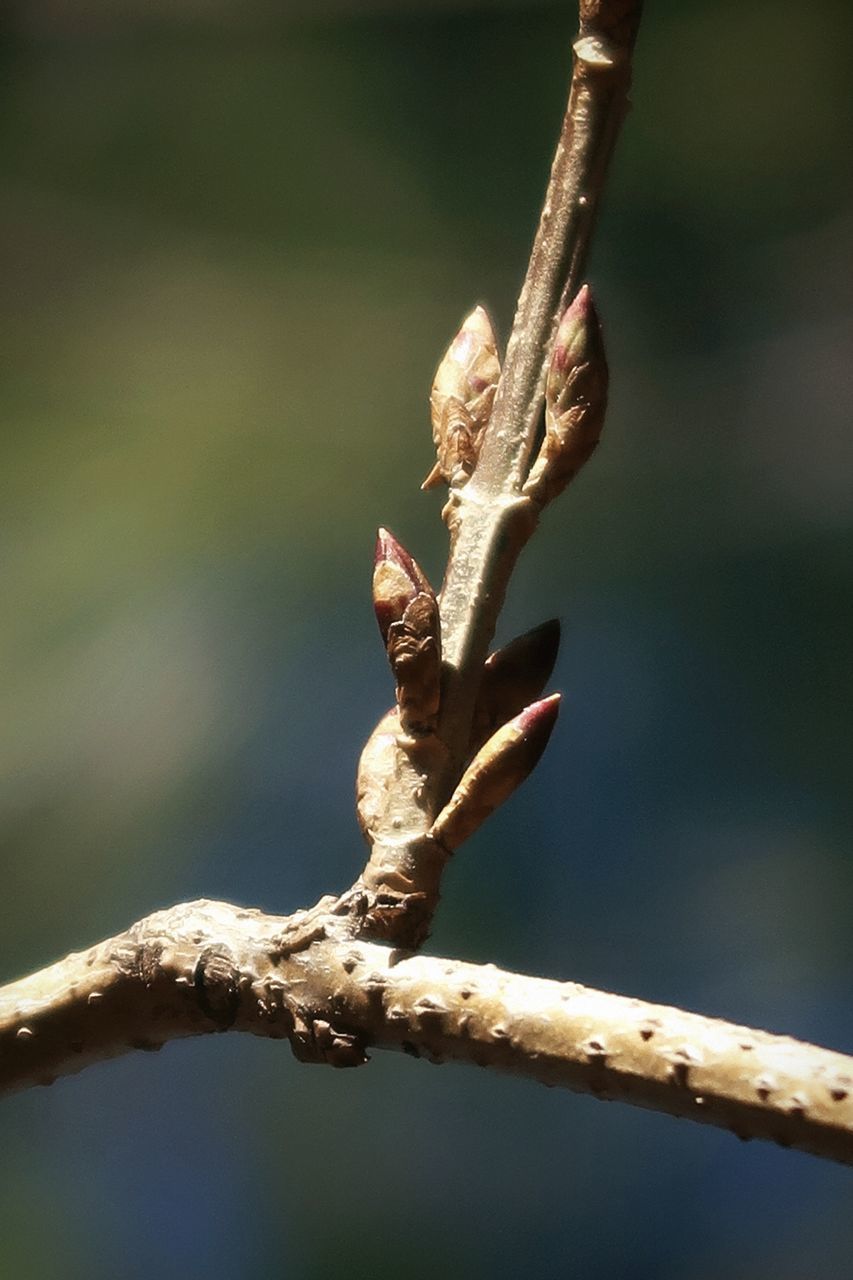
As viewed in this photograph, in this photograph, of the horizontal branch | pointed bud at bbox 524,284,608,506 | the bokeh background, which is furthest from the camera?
the bokeh background

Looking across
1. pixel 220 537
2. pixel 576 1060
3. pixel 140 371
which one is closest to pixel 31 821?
pixel 220 537

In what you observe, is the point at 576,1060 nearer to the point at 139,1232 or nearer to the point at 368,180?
the point at 139,1232

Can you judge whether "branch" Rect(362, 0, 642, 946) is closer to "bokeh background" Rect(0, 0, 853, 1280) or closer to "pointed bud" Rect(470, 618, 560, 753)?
"pointed bud" Rect(470, 618, 560, 753)

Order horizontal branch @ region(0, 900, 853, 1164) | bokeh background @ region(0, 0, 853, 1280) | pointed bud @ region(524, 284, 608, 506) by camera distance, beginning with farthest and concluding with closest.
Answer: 1. bokeh background @ region(0, 0, 853, 1280)
2. pointed bud @ region(524, 284, 608, 506)
3. horizontal branch @ region(0, 900, 853, 1164)

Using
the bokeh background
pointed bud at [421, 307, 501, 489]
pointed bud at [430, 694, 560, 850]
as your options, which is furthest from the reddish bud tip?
the bokeh background

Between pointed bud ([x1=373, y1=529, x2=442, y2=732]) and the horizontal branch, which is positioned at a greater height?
pointed bud ([x1=373, y1=529, x2=442, y2=732])

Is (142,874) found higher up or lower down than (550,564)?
lower down
